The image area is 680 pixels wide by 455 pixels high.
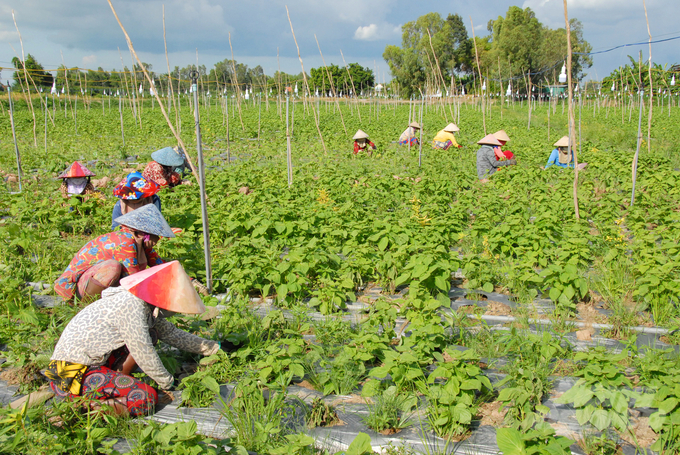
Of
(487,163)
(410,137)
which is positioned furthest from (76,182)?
(410,137)

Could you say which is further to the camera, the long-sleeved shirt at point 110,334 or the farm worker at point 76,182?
the farm worker at point 76,182

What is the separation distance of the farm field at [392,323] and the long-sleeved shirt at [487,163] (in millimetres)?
1148

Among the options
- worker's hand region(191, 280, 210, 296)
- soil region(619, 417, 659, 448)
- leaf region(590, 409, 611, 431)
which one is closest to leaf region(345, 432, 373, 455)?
leaf region(590, 409, 611, 431)

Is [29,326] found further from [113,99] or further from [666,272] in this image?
[113,99]

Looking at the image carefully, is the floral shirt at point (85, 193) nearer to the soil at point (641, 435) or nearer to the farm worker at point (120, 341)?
the farm worker at point (120, 341)

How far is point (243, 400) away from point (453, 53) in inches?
2148

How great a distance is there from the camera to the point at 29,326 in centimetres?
305

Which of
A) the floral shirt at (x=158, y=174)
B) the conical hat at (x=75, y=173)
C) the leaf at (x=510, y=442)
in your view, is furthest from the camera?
the floral shirt at (x=158, y=174)

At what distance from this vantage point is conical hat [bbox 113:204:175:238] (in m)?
2.94

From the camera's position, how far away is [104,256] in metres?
3.17

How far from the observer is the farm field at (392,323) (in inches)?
84.2

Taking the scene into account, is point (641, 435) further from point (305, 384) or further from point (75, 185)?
point (75, 185)

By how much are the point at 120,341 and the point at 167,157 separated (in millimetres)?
4241

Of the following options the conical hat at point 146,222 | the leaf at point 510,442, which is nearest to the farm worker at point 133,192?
the conical hat at point 146,222
